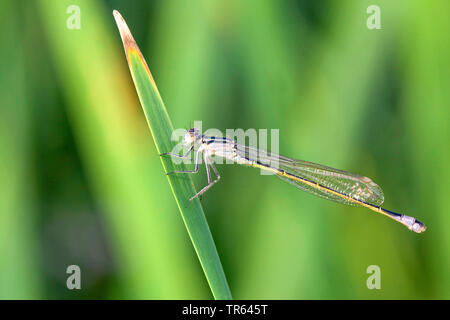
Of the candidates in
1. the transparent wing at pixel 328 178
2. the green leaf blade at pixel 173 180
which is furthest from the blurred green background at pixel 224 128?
the green leaf blade at pixel 173 180

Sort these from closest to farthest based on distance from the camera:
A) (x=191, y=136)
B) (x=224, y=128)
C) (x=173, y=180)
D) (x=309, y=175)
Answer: (x=173, y=180) < (x=191, y=136) < (x=309, y=175) < (x=224, y=128)

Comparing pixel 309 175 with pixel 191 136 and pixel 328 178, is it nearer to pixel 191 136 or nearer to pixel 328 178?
pixel 328 178

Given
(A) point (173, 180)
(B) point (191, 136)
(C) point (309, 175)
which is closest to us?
(A) point (173, 180)

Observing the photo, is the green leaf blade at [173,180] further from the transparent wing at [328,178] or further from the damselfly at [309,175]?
the transparent wing at [328,178]

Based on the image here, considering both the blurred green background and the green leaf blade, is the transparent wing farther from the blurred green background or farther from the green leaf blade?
the green leaf blade

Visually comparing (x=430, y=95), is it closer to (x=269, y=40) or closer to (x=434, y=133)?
(x=434, y=133)

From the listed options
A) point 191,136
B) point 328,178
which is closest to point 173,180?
point 191,136
